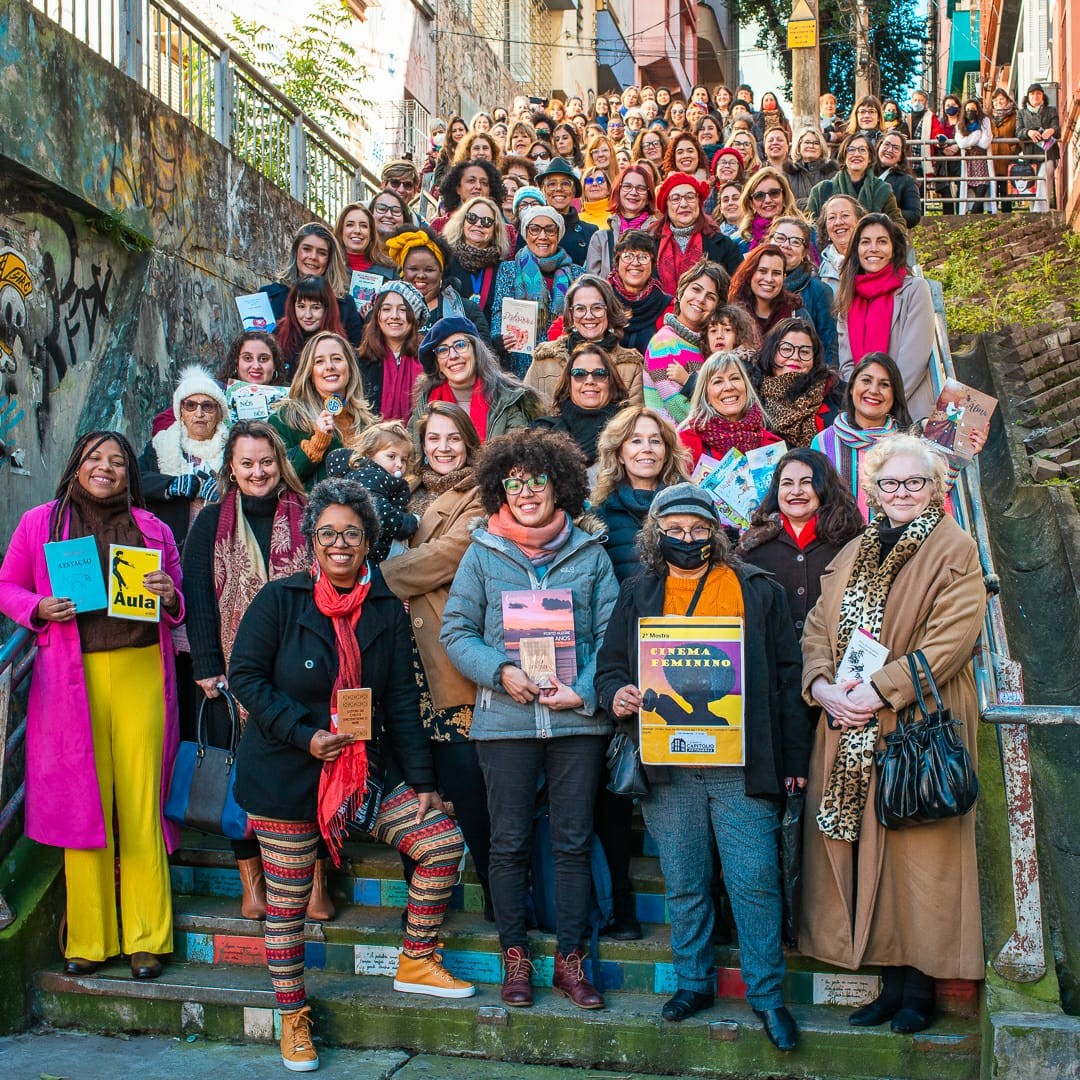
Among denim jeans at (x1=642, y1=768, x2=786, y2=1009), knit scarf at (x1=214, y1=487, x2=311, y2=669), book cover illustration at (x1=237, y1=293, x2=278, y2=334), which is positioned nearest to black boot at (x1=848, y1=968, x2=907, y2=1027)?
denim jeans at (x1=642, y1=768, x2=786, y2=1009)

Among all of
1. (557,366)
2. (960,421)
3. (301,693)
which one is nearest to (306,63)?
(557,366)

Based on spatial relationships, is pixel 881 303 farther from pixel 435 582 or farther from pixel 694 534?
pixel 435 582

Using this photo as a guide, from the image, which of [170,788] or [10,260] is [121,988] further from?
[10,260]

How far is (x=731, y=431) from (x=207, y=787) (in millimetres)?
3245

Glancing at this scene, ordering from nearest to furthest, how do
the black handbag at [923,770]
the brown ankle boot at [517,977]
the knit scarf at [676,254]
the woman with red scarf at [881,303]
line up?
1. the black handbag at [923,770]
2. the brown ankle boot at [517,977]
3. the woman with red scarf at [881,303]
4. the knit scarf at [676,254]

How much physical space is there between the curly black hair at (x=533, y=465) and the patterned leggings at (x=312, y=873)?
1.36 meters

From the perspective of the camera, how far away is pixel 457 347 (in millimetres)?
7824

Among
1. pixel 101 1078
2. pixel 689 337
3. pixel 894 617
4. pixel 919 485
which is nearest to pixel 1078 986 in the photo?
pixel 894 617

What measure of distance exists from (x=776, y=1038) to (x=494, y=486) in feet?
8.28

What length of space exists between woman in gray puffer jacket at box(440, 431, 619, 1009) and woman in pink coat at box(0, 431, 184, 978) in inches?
57.8

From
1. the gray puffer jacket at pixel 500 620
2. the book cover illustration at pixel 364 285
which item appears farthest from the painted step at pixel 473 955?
the book cover illustration at pixel 364 285

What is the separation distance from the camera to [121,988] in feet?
18.8

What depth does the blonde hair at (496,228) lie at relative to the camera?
9.98 meters

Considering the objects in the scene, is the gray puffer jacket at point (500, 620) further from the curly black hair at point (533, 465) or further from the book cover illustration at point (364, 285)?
the book cover illustration at point (364, 285)
